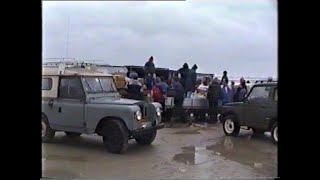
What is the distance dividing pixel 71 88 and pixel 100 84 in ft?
1.76

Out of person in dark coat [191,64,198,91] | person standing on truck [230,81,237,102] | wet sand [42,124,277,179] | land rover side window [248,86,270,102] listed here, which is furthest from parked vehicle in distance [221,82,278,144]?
person in dark coat [191,64,198,91]

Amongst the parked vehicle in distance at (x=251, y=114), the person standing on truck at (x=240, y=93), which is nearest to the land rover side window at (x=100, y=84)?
the person standing on truck at (x=240, y=93)

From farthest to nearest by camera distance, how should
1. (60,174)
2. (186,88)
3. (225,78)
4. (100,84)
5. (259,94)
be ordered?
(186,88) → (259,94) → (100,84) → (225,78) → (60,174)

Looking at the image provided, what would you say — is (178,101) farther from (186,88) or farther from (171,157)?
(171,157)

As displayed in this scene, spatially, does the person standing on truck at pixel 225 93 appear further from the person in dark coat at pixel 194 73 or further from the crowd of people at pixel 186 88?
the person in dark coat at pixel 194 73

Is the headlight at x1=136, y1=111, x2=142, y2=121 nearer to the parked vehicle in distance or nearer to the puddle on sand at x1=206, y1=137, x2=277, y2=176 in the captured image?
the puddle on sand at x1=206, y1=137, x2=277, y2=176

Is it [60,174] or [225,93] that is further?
[225,93]

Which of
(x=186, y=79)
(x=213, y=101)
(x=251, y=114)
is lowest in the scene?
(x=251, y=114)

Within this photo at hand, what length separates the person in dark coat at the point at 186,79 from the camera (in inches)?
275

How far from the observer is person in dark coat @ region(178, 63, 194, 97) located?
7.00 m

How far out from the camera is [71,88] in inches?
296

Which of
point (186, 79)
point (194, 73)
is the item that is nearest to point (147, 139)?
point (186, 79)
